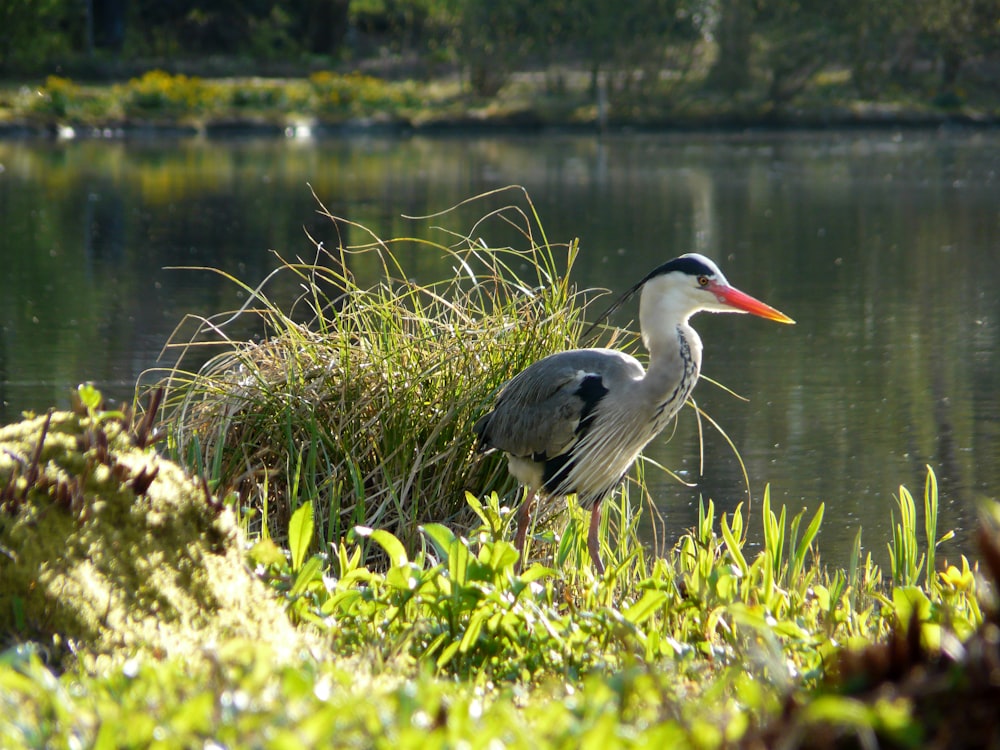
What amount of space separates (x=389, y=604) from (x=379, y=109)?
122 feet

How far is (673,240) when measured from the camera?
16156 millimetres

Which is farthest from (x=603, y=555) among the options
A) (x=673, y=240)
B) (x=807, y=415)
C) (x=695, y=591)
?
(x=673, y=240)

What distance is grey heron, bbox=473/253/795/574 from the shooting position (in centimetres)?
414

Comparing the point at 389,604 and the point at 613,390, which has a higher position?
the point at 613,390

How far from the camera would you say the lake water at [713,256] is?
23.9 ft

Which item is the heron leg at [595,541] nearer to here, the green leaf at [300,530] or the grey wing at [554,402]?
the grey wing at [554,402]

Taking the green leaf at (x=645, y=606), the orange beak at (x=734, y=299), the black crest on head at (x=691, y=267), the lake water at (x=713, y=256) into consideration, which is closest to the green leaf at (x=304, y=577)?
the green leaf at (x=645, y=606)

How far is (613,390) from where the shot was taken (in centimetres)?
415

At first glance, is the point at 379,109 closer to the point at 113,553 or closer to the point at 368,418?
the point at 368,418

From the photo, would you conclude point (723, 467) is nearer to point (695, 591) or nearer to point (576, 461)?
point (576, 461)

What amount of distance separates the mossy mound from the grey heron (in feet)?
4.78

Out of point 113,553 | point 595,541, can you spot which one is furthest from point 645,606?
point 595,541

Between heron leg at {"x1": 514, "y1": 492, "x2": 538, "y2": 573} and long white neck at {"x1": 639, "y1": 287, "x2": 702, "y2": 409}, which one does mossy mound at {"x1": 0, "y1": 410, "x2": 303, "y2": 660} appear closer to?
heron leg at {"x1": 514, "y1": 492, "x2": 538, "y2": 573}

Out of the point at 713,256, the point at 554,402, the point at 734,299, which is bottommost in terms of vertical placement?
the point at 713,256
